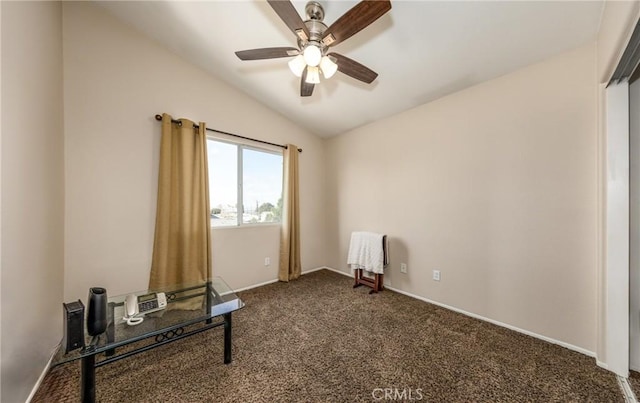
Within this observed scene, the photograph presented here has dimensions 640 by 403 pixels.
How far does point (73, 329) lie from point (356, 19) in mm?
2299

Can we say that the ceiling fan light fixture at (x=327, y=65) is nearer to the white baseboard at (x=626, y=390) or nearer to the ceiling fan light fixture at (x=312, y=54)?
the ceiling fan light fixture at (x=312, y=54)

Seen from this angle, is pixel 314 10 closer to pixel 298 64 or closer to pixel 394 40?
pixel 298 64

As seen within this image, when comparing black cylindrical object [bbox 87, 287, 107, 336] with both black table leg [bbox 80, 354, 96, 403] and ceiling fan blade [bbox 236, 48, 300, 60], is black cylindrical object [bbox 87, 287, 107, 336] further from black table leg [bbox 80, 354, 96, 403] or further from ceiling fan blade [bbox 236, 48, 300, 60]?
ceiling fan blade [bbox 236, 48, 300, 60]

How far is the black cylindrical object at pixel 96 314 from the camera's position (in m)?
1.39

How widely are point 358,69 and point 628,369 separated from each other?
278cm

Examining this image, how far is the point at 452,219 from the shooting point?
251 cm

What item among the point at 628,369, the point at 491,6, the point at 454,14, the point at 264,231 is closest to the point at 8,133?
the point at 264,231

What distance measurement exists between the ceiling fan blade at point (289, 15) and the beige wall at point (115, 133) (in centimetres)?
181

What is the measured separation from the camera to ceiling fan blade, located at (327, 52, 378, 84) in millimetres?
1718

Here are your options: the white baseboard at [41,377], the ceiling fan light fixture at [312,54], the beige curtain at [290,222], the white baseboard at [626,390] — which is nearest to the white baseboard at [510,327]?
the white baseboard at [626,390]

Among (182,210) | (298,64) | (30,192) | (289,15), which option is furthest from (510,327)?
(30,192)

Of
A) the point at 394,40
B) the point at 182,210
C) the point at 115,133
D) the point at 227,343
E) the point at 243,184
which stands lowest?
the point at 227,343

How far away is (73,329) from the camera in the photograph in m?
1.26

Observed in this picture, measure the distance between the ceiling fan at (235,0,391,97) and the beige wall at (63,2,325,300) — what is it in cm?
139
